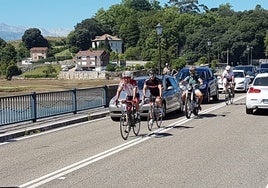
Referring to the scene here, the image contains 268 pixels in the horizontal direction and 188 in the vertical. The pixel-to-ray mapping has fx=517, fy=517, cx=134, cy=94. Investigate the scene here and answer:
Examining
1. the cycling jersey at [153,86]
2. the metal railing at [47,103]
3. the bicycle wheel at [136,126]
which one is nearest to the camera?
the bicycle wheel at [136,126]

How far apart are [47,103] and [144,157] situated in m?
7.83

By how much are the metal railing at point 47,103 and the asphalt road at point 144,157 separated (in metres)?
1.45

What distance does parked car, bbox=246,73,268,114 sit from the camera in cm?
1897

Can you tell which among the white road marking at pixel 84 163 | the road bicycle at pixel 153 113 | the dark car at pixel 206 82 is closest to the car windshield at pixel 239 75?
the dark car at pixel 206 82

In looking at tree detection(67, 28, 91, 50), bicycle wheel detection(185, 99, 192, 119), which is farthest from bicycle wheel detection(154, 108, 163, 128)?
tree detection(67, 28, 91, 50)

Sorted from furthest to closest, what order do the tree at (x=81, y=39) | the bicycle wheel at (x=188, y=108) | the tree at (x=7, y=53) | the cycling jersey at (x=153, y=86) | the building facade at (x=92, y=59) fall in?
1. the tree at (x=81, y=39)
2. the tree at (x=7, y=53)
3. the building facade at (x=92, y=59)
4. the bicycle wheel at (x=188, y=108)
5. the cycling jersey at (x=153, y=86)

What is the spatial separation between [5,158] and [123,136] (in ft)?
11.0

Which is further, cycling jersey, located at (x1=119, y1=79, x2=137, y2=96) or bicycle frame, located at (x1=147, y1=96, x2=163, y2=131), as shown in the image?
bicycle frame, located at (x1=147, y1=96, x2=163, y2=131)

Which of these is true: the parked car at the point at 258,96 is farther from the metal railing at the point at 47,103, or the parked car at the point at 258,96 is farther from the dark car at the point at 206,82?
the metal railing at the point at 47,103

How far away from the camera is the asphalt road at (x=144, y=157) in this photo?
8500 millimetres

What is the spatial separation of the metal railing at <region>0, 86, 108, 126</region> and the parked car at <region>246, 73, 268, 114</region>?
6254mm

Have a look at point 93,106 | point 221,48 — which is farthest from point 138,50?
point 93,106

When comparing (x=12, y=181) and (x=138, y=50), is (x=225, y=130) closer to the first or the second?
(x=12, y=181)

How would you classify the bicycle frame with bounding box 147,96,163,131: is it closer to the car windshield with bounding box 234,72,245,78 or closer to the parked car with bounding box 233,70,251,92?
the parked car with bounding box 233,70,251,92
